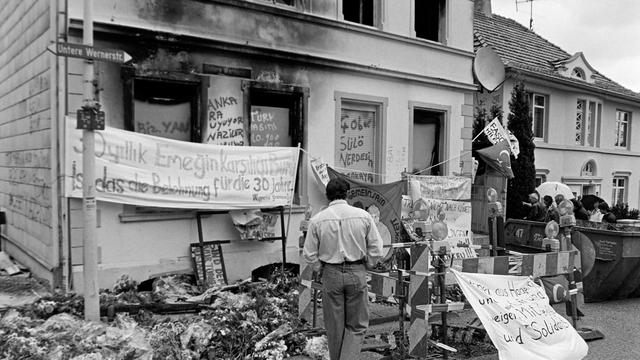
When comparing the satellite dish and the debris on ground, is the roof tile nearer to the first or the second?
the satellite dish

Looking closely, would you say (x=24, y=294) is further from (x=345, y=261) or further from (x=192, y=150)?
(x=345, y=261)

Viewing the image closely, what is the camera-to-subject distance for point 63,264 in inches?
286

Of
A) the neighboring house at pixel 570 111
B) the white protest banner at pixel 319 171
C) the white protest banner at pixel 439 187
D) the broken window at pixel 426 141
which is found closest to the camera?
the white protest banner at pixel 319 171

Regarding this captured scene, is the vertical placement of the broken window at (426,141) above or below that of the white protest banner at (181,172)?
above

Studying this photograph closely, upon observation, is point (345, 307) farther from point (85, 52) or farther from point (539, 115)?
point (539, 115)

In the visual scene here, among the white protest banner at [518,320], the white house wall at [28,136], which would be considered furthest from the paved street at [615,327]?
the white house wall at [28,136]

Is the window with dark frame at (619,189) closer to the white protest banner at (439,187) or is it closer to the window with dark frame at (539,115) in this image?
the window with dark frame at (539,115)

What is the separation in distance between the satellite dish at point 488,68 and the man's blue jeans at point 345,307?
909 centimetres

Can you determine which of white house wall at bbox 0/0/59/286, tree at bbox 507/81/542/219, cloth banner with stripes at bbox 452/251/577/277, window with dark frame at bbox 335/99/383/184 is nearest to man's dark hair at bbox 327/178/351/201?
cloth banner with stripes at bbox 452/251/577/277

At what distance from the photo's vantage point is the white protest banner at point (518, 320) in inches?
217

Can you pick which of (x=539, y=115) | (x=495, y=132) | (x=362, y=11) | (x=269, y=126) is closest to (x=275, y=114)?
(x=269, y=126)

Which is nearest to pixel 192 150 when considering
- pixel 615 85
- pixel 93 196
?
pixel 93 196

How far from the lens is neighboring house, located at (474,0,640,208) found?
720 inches

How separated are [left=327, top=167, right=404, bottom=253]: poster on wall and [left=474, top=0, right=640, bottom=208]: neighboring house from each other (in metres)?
8.12
